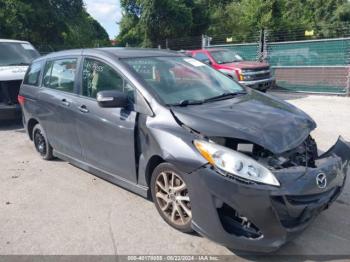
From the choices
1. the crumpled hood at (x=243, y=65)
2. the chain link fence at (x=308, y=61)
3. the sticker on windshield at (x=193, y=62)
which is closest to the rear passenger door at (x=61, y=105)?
the sticker on windshield at (x=193, y=62)

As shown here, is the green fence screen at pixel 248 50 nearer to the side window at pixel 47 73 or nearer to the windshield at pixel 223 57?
the windshield at pixel 223 57

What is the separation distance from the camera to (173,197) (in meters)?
3.63

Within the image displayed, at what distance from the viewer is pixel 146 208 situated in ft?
14.1

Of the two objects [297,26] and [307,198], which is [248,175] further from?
[297,26]

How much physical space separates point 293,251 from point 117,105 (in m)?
2.14

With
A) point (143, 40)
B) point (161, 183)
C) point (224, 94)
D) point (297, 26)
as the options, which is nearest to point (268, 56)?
point (224, 94)

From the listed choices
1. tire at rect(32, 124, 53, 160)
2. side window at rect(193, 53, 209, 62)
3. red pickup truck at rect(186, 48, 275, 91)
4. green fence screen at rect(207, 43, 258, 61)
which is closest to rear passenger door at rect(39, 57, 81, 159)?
tire at rect(32, 124, 53, 160)

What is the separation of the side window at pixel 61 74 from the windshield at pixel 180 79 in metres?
1.07

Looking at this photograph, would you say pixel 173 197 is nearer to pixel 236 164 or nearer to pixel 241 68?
pixel 236 164

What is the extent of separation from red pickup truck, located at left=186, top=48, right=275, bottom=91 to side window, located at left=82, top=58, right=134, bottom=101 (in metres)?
7.12

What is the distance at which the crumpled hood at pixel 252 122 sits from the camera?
3293 mm

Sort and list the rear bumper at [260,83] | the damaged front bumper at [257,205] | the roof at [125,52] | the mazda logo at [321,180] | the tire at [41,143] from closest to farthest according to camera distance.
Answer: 1. the damaged front bumper at [257,205]
2. the mazda logo at [321,180]
3. the roof at [125,52]
4. the tire at [41,143]
5. the rear bumper at [260,83]

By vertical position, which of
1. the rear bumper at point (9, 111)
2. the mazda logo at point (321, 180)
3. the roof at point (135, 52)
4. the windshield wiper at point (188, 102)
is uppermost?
the roof at point (135, 52)

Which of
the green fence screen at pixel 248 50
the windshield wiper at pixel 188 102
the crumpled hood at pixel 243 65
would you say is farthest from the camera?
the green fence screen at pixel 248 50
